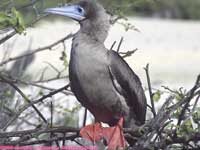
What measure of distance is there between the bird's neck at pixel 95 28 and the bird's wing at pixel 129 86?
11 centimetres

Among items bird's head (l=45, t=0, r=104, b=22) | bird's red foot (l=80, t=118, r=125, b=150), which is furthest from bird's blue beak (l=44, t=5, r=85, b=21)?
bird's red foot (l=80, t=118, r=125, b=150)

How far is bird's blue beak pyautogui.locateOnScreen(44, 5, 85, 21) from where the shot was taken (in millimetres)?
4344

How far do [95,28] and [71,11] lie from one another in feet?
0.87

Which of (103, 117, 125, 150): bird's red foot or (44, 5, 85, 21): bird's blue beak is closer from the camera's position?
(103, 117, 125, 150): bird's red foot

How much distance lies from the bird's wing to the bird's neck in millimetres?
109

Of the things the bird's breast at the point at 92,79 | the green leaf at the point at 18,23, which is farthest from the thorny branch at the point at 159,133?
the bird's breast at the point at 92,79

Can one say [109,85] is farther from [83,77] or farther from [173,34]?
[173,34]

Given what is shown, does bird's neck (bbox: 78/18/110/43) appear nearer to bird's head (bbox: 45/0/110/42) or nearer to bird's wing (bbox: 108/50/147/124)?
bird's head (bbox: 45/0/110/42)

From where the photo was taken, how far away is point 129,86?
492 cm

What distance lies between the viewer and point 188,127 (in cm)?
372

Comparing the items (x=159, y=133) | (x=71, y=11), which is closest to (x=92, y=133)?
(x=159, y=133)

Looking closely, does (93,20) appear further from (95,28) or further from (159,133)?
(159,133)

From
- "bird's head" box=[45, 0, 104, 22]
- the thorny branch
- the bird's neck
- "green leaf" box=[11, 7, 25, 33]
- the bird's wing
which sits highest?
"green leaf" box=[11, 7, 25, 33]

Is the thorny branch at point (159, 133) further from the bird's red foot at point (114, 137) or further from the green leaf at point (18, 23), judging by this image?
the green leaf at point (18, 23)
